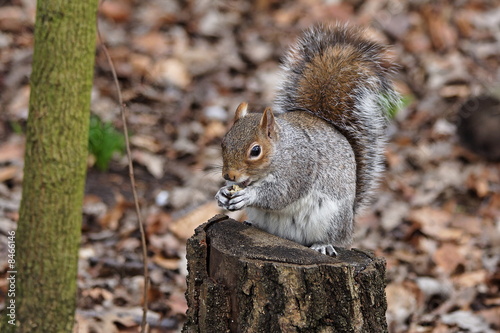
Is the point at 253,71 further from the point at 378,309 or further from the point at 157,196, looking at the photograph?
the point at 378,309

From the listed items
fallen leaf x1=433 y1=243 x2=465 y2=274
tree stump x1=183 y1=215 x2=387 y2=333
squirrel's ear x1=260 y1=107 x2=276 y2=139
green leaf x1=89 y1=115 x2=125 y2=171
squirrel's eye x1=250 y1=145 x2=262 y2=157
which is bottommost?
fallen leaf x1=433 y1=243 x2=465 y2=274

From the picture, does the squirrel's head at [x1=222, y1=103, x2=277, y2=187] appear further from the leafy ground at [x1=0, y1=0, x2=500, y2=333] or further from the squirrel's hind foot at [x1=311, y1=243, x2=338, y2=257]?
the leafy ground at [x1=0, y1=0, x2=500, y2=333]

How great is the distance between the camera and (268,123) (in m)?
2.23

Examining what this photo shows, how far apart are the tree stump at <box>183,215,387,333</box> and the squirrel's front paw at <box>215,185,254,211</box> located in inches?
7.6

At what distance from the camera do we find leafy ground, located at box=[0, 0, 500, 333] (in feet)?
10.7

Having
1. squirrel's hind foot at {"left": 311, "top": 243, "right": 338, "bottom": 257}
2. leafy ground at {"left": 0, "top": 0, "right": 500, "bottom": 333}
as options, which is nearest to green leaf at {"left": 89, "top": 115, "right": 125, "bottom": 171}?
leafy ground at {"left": 0, "top": 0, "right": 500, "bottom": 333}

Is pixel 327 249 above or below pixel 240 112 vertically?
below

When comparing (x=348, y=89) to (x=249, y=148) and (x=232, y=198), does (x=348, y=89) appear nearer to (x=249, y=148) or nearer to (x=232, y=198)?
(x=249, y=148)

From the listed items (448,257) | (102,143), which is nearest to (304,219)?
(448,257)

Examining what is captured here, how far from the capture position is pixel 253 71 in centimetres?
555

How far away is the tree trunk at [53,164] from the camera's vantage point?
2119mm

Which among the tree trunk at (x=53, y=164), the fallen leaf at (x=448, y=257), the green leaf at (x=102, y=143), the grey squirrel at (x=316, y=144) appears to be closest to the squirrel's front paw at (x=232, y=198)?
the grey squirrel at (x=316, y=144)

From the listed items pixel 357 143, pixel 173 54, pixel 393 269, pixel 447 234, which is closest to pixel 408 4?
pixel 173 54

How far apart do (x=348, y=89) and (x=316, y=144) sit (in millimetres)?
287
